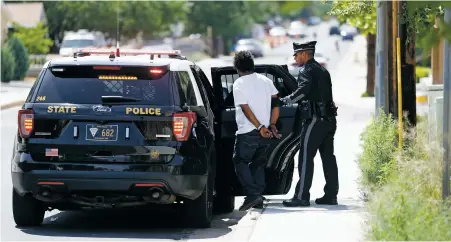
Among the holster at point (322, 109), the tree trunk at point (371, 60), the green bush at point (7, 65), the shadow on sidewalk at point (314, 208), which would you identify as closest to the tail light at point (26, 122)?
the shadow on sidewalk at point (314, 208)

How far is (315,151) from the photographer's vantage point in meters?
11.6

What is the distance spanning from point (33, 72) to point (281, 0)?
47923 millimetres

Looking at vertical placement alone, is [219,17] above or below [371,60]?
above

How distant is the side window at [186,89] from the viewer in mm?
10143

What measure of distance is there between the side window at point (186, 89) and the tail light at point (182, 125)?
0.15m

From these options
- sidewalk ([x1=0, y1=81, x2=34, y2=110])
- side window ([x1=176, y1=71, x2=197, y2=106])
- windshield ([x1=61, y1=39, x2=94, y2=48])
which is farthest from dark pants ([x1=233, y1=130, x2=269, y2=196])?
windshield ([x1=61, y1=39, x2=94, y2=48])

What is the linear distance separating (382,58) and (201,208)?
18.1 feet

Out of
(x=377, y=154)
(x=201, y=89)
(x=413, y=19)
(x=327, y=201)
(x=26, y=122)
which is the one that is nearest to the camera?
(x=413, y=19)

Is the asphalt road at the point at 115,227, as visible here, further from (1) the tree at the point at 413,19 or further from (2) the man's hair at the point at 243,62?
(1) the tree at the point at 413,19

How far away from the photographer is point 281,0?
18.1 feet

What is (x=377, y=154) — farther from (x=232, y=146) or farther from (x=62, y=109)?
(x=62, y=109)

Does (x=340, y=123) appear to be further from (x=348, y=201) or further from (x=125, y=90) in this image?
(x=125, y=90)

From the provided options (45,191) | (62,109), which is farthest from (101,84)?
(45,191)

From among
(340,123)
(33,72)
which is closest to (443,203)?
(340,123)
